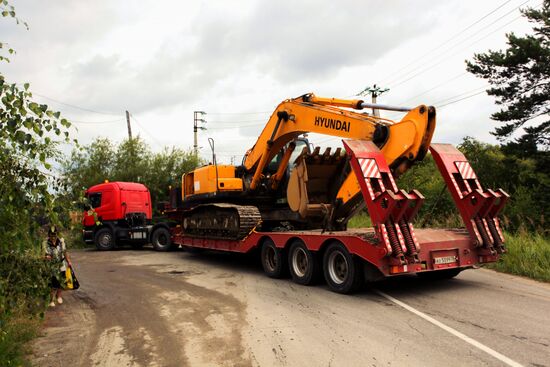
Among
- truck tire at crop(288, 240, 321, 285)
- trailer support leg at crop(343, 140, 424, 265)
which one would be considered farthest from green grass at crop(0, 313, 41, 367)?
trailer support leg at crop(343, 140, 424, 265)

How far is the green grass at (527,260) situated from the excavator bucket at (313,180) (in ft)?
13.5

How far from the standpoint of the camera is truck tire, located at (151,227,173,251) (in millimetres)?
17500

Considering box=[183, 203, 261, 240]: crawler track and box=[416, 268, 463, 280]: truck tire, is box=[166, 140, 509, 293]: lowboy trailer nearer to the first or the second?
box=[416, 268, 463, 280]: truck tire

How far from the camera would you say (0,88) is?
A: 3.08 metres

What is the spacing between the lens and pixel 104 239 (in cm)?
1880

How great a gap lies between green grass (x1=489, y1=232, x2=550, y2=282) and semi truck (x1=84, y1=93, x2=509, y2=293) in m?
1.81

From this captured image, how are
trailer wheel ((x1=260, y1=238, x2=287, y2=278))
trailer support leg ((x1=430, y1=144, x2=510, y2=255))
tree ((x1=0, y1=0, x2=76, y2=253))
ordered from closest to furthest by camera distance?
1. tree ((x1=0, y1=0, x2=76, y2=253))
2. trailer support leg ((x1=430, y1=144, x2=510, y2=255))
3. trailer wheel ((x1=260, y1=238, x2=287, y2=278))

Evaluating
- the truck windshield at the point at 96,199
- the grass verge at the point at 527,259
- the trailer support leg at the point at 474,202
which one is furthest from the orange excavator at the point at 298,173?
the truck windshield at the point at 96,199

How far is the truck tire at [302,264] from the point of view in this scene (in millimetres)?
8711

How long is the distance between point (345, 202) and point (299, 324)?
3.41 m

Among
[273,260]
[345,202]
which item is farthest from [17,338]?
[345,202]

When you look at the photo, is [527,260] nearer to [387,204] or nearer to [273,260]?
[387,204]

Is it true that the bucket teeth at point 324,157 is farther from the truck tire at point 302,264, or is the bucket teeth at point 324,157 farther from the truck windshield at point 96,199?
the truck windshield at point 96,199

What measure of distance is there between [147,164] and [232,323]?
71.5 ft
